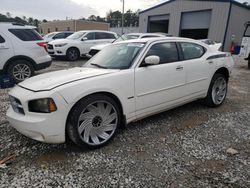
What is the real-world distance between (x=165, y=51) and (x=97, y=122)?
1.77 m

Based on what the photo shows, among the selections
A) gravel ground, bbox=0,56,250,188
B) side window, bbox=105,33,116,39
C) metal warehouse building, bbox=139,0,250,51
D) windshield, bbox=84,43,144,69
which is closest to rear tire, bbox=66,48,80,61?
side window, bbox=105,33,116,39

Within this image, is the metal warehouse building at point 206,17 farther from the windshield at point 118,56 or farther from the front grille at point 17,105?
the front grille at point 17,105

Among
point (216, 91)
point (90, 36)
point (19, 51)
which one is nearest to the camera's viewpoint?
point (216, 91)

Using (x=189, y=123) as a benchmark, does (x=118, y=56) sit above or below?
above

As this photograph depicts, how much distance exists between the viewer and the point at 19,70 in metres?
6.43

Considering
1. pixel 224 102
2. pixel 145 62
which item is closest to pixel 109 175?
pixel 145 62

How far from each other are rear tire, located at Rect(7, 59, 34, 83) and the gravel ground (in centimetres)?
326

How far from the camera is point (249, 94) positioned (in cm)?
567

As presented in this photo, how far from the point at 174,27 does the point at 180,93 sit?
2100 centimetres

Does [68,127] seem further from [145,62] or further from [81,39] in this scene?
[81,39]

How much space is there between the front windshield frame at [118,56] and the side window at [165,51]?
0.20m

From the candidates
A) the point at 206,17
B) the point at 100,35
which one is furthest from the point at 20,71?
the point at 206,17

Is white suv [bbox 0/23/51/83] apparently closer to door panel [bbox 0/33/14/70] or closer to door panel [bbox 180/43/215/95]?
door panel [bbox 0/33/14/70]

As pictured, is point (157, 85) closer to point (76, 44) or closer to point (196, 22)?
point (76, 44)
